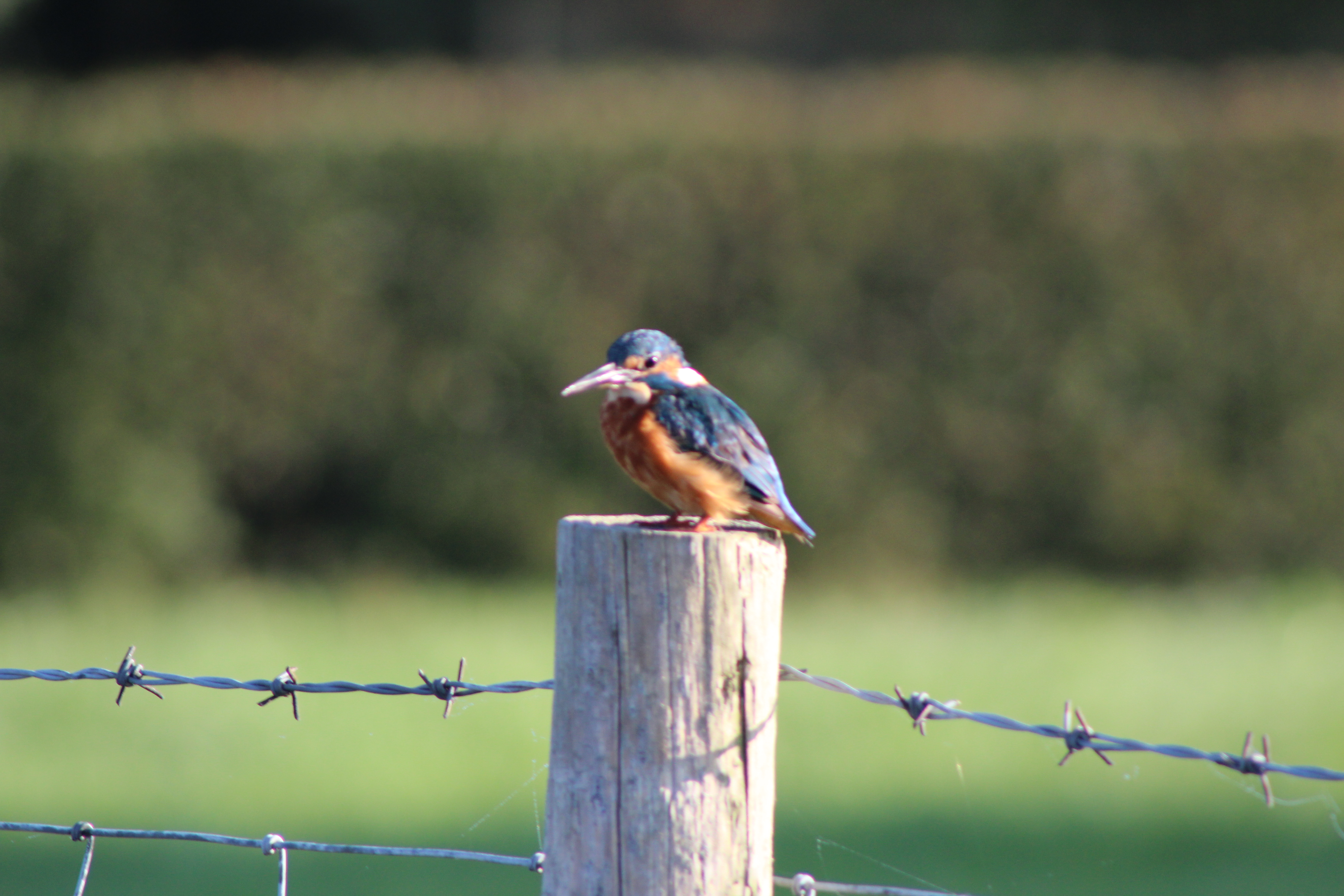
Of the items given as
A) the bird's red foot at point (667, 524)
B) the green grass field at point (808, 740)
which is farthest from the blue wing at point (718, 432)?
the green grass field at point (808, 740)

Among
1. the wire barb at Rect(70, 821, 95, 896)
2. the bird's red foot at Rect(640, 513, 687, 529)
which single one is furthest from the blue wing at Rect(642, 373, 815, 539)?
the wire barb at Rect(70, 821, 95, 896)

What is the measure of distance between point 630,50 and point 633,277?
6.35m

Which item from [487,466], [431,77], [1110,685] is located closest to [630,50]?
[431,77]

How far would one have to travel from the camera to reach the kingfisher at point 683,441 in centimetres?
245

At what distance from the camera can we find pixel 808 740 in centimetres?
620

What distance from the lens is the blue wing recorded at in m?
2.46

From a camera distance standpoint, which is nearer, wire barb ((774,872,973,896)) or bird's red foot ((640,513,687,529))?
wire barb ((774,872,973,896))

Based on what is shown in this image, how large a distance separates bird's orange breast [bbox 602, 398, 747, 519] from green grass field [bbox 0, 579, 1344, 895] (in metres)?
2.19

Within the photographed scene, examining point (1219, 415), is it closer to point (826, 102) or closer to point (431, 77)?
point (826, 102)

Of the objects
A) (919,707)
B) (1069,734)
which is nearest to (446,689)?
(919,707)

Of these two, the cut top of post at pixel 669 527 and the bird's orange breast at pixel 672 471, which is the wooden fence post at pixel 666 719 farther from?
the bird's orange breast at pixel 672 471

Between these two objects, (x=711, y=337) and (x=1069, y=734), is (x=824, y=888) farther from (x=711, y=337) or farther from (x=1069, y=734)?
(x=711, y=337)

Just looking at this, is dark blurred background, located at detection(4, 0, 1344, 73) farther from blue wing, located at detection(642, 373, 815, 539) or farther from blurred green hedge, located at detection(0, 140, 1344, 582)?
blue wing, located at detection(642, 373, 815, 539)

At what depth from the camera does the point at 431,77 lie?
1015cm
